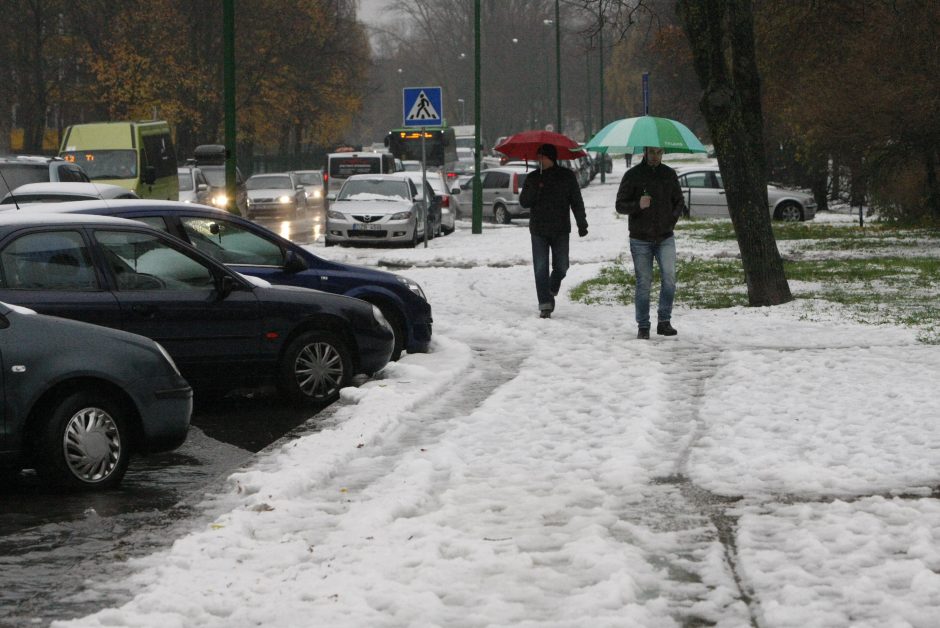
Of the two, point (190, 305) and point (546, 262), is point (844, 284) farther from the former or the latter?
point (190, 305)

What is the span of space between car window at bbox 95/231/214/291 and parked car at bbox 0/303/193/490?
66.0 inches

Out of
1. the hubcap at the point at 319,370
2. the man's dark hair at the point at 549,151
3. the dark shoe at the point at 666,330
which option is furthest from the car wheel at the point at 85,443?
the man's dark hair at the point at 549,151

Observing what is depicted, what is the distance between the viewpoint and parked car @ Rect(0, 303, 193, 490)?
761cm

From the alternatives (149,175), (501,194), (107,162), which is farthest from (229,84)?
(501,194)

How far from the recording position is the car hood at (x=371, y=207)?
1168 inches

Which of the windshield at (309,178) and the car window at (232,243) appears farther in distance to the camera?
the windshield at (309,178)

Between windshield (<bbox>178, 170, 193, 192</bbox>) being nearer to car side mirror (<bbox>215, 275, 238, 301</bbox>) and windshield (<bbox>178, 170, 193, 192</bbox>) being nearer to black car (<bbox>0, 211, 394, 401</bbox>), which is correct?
black car (<bbox>0, 211, 394, 401</bbox>)

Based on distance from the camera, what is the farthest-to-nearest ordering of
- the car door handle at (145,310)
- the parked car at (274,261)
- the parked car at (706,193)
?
the parked car at (706,193) < the parked car at (274,261) < the car door handle at (145,310)

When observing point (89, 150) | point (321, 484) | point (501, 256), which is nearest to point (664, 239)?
point (321, 484)

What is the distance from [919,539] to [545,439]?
3135 mm

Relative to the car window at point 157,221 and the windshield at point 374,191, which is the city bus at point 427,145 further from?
the car window at point 157,221

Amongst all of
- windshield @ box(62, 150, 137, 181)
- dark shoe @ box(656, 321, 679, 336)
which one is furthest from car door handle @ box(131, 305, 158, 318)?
windshield @ box(62, 150, 137, 181)

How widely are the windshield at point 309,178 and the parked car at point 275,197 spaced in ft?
23.2

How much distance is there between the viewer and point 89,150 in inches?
1183
